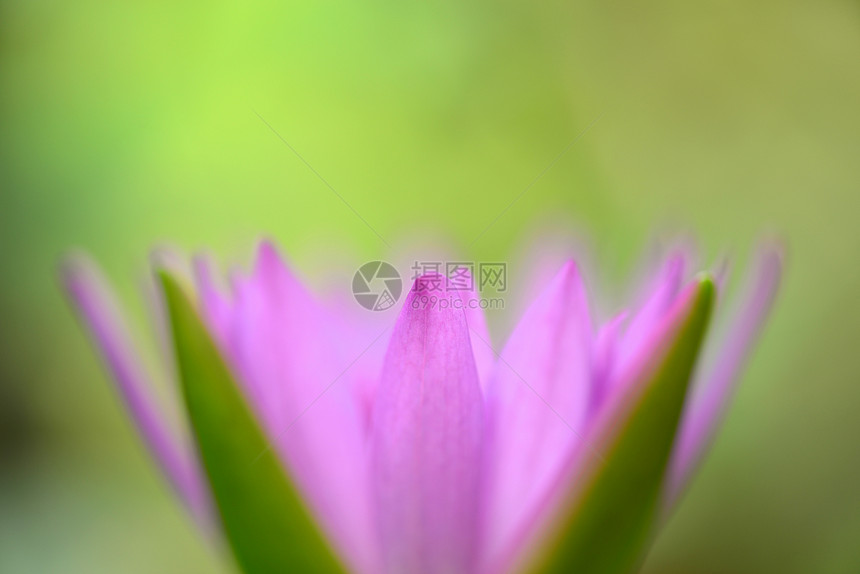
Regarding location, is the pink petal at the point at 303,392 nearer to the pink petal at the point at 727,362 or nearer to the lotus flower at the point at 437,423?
the lotus flower at the point at 437,423

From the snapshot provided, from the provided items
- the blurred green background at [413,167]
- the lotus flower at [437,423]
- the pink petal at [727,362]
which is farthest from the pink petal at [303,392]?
the blurred green background at [413,167]

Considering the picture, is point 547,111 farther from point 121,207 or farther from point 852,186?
point 121,207

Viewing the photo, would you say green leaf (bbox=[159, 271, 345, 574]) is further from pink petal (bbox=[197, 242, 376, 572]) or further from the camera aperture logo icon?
the camera aperture logo icon

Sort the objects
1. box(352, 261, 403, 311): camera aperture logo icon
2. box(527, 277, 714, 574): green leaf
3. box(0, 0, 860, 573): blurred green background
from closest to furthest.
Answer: box(527, 277, 714, 574): green leaf → box(352, 261, 403, 311): camera aperture logo icon → box(0, 0, 860, 573): blurred green background

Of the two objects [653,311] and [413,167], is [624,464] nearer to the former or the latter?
[653,311]

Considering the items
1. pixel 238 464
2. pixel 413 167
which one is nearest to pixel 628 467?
pixel 238 464

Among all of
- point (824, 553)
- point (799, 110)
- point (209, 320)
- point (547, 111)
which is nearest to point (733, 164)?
point (799, 110)

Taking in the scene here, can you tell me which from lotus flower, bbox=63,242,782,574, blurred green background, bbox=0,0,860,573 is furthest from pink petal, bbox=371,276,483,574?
blurred green background, bbox=0,0,860,573
